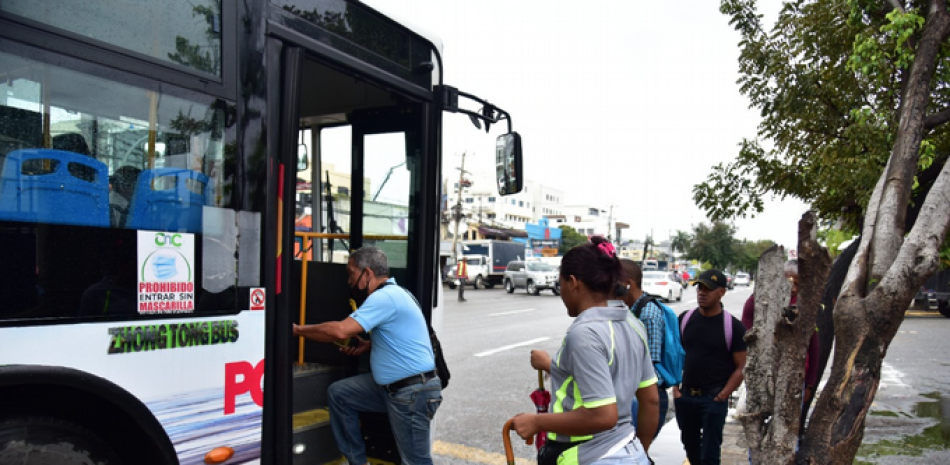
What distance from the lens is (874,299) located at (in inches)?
150

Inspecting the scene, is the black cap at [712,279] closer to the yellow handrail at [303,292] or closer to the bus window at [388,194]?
the bus window at [388,194]

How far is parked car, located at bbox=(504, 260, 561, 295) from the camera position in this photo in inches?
1218

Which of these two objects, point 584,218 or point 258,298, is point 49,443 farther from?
point 584,218

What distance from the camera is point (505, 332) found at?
1468cm

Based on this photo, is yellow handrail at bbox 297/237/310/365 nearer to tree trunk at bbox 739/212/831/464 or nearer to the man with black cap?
the man with black cap

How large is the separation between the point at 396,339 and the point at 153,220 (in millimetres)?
1581

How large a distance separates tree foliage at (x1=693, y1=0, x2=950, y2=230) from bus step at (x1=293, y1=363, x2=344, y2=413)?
4.46 meters

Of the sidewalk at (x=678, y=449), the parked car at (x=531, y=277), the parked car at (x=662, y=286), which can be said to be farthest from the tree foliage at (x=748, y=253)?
the sidewalk at (x=678, y=449)

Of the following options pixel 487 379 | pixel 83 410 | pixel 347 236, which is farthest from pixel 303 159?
pixel 487 379

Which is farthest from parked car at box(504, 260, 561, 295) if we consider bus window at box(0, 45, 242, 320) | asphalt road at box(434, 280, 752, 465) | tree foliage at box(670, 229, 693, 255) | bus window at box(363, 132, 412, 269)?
tree foliage at box(670, 229, 693, 255)

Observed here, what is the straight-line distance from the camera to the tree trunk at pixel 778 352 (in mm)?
3789

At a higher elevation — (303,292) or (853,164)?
(853,164)

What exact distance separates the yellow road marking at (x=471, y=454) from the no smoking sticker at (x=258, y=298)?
3.05 meters

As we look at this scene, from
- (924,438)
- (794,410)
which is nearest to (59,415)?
(794,410)
